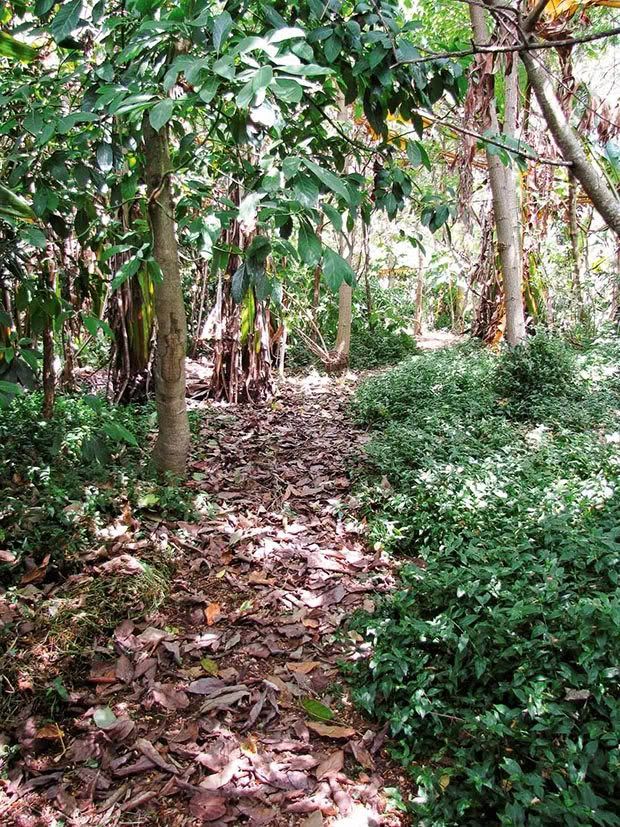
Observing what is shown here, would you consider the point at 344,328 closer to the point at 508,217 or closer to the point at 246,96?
the point at 508,217

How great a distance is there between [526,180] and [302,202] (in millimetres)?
6577

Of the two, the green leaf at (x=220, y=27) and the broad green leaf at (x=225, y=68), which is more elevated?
the green leaf at (x=220, y=27)

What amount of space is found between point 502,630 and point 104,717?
1.36m

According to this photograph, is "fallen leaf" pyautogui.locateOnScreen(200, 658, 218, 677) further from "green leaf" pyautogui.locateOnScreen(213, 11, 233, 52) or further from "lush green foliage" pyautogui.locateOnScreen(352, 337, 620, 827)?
"green leaf" pyautogui.locateOnScreen(213, 11, 233, 52)

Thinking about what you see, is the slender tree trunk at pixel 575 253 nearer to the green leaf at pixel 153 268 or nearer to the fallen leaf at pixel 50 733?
the green leaf at pixel 153 268

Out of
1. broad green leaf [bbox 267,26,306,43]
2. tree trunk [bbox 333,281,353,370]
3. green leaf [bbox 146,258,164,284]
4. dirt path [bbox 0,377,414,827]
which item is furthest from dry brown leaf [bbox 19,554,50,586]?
tree trunk [bbox 333,281,353,370]

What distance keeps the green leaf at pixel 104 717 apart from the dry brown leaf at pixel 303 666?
0.66 metres

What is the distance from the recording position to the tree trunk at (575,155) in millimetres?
1128

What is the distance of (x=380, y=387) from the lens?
5422mm

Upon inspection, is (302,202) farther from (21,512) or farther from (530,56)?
(21,512)

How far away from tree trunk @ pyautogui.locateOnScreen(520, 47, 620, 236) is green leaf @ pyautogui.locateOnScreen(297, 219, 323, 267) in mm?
566

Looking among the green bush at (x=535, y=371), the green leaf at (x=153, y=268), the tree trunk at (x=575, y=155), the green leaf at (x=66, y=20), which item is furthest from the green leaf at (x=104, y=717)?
the green bush at (x=535, y=371)

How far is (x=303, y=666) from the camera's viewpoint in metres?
2.18

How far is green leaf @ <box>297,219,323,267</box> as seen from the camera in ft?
4.31
